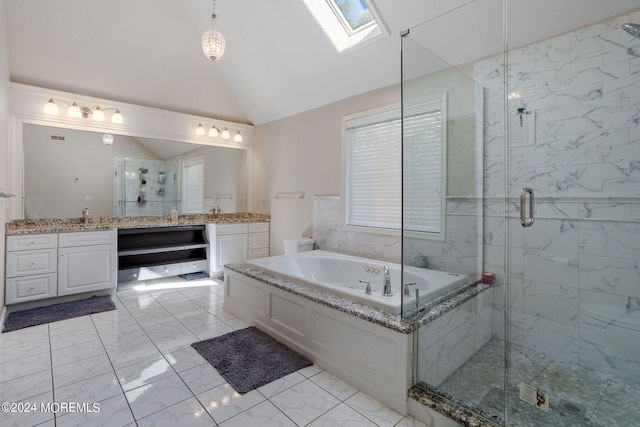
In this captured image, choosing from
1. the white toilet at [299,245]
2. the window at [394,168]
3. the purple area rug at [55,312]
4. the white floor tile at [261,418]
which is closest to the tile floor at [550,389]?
the white floor tile at [261,418]

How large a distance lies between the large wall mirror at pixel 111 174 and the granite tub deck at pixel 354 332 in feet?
7.82

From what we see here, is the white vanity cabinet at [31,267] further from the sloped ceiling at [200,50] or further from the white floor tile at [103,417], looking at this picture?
the white floor tile at [103,417]

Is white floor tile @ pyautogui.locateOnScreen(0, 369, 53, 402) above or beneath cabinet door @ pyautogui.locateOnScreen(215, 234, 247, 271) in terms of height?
beneath

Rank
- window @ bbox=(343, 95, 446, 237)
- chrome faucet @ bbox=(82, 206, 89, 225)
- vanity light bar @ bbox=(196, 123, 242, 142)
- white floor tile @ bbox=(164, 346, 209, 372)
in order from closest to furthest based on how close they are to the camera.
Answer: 1. white floor tile @ bbox=(164, 346, 209, 372)
2. window @ bbox=(343, 95, 446, 237)
3. chrome faucet @ bbox=(82, 206, 89, 225)
4. vanity light bar @ bbox=(196, 123, 242, 142)

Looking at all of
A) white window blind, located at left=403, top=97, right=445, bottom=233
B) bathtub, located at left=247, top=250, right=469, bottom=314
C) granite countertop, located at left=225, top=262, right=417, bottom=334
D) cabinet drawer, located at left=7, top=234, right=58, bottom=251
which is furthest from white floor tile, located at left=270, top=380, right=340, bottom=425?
cabinet drawer, located at left=7, top=234, right=58, bottom=251

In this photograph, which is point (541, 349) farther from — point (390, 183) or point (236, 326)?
point (236, 326)

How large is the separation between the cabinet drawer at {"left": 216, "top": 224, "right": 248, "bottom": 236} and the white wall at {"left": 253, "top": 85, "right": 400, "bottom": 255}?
0.48 metres

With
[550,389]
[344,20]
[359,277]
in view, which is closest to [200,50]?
[344,20]

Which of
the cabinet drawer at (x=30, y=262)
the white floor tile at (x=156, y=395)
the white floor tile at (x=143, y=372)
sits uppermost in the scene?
the cabinet drawer at (x=30, y=262)

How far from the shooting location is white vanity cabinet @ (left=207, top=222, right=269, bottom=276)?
449 cm

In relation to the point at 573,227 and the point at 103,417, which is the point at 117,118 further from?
the point at 573,227

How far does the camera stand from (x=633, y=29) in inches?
77.2

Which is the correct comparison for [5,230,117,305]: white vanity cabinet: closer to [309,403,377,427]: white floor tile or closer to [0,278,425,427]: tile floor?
[0,278,425,427]: tile floor

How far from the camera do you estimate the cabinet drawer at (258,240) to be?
4.89m
